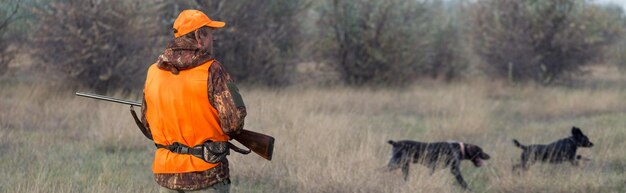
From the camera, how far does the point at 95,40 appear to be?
45.4 ft

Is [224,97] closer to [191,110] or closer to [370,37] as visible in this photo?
[191,110]

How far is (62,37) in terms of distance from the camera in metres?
13.7

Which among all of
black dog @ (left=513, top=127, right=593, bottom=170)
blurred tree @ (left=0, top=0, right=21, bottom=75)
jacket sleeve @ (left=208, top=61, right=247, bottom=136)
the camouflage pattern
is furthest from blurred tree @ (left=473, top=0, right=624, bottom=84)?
jacket sleeve @ (left=208, top=61, right=247, bottom=136)

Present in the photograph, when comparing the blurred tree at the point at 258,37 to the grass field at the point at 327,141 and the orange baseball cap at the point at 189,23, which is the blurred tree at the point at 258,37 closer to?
the grass field at the point at 327,141

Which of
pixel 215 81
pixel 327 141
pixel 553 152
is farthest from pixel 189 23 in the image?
pixel 553 152

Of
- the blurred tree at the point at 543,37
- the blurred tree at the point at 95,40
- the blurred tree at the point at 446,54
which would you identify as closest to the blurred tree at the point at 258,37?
the blurred tree at the point at 95,40

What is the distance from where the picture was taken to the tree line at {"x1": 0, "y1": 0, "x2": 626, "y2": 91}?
1391 cm

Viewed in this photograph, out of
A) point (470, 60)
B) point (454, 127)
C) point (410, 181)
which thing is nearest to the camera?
point (410, 181)

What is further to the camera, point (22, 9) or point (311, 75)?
point (311, 75)

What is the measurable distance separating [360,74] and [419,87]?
61.9 inches

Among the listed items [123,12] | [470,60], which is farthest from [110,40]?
[470,60]

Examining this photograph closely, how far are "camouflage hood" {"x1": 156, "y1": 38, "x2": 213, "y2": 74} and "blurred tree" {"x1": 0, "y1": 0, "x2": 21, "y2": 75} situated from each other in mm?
10567

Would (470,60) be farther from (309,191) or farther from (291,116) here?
(309,191)

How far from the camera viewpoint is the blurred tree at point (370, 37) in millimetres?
18969
